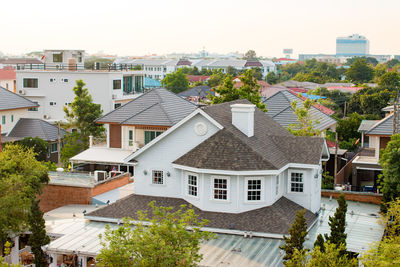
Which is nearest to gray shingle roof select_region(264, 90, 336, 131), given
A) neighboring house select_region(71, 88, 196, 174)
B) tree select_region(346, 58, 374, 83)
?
neighboring house select_region(71, 88, 196, 174)

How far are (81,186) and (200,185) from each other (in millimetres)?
10679

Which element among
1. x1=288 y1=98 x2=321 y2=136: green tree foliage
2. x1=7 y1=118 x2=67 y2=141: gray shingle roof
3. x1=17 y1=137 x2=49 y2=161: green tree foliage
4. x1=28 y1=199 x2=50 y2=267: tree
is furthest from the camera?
x1=7 y1=118 x2=67 y2=141: gray shingle roof

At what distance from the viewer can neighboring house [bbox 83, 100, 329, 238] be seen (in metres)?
26.5

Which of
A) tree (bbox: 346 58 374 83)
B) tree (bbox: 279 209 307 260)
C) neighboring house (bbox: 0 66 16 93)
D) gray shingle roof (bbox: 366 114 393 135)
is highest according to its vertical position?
tree (bbox: 346 58 374 83)

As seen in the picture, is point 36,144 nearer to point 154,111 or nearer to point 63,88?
point 154,111

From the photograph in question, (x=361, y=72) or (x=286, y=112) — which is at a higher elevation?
(x=361, y=72)

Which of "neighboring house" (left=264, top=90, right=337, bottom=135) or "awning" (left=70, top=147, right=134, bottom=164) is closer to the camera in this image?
"awning" (left=70, top=147, right=134, bottom=164)

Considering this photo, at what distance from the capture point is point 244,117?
29062mm

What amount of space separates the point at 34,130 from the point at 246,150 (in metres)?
33.1

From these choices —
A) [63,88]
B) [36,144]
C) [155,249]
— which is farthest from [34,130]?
[155,249]

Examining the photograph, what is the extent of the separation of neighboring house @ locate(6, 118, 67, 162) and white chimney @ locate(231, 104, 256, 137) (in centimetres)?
2902

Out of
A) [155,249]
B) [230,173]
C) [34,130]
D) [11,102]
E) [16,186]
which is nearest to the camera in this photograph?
[155,249]

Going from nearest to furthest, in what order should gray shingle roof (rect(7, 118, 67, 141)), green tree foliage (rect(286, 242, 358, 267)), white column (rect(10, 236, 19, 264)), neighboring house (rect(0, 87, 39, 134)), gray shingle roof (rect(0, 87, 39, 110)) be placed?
green tree foliage (rect(286, 242, 358, 267)), white column (rect(10, 236, 19, 264)), gray shingle roof (rect(7, 118, 67, 141)), neighboring house (rect(0, 87, 39, 134)), gray shingle roof (rect(0, 87, 39, 110))

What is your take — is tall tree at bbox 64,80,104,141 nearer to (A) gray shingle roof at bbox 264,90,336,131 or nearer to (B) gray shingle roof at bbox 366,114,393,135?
(A) gray shingle roof at bbox 264,90,336,131
